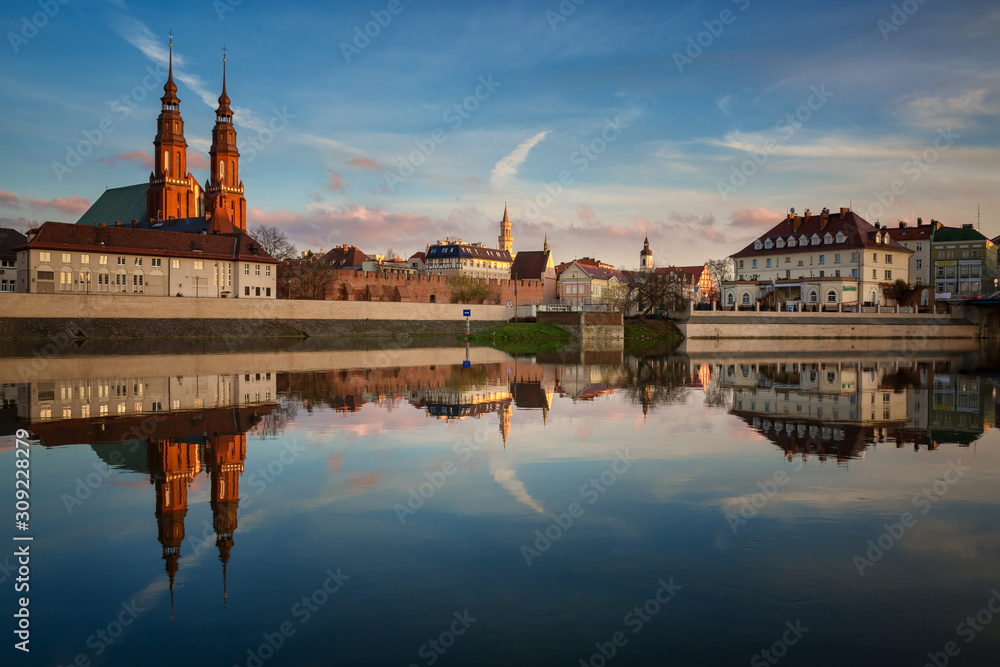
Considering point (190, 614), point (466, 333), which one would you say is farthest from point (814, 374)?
point (466, 333)

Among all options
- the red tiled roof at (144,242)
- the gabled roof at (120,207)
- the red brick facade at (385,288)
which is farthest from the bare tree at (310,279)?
the gabled roof at (120,207)

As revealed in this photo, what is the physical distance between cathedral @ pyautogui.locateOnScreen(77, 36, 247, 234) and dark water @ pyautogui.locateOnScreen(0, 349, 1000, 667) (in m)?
77.0

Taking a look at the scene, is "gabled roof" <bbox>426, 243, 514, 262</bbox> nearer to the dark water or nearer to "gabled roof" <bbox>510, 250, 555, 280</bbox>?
"gabled roof" <bbox>510, 250, 555, 280</bbox>

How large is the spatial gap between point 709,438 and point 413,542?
8.09m

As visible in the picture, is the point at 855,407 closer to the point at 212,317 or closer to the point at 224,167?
the point at 212,317

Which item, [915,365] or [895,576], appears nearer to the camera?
[895,576]

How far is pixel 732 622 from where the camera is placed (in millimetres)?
5773

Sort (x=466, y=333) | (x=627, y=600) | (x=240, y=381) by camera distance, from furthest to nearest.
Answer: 1. (x=466, y=333)
2. (x=240, y=381)
3. (x=627, y=600)

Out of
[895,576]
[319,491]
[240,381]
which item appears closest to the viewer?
[895,576]

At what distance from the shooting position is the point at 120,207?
91.1m

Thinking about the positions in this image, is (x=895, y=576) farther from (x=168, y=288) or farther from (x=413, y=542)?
(x=168, y=288)

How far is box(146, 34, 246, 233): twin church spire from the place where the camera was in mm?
85750

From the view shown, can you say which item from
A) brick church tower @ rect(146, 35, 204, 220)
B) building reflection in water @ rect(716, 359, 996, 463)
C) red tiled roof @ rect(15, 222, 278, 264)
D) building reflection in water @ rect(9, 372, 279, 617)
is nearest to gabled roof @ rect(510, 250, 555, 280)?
brick church tower @ rect(146, 35, 204, 220)

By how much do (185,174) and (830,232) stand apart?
7226 centimetres
